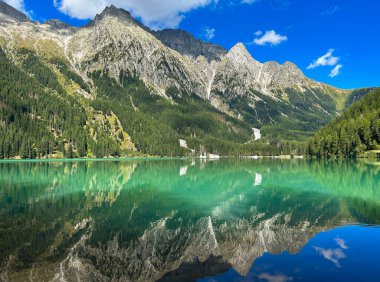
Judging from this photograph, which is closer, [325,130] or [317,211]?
[317,211]

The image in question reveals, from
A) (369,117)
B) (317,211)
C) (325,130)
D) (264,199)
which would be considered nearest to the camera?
(317,211)

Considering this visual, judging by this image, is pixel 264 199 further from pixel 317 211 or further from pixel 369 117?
pixel 369 117

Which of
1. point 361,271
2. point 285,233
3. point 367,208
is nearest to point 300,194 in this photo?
point 367,208

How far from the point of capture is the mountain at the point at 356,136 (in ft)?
501

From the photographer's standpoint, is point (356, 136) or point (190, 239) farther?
point (356, 136)

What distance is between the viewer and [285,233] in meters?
26.7

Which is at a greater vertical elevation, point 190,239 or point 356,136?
point 356,136

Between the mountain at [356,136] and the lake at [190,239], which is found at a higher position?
the mountain at [356,136]

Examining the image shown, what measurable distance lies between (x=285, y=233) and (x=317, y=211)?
10.4 metres

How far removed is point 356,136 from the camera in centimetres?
15762

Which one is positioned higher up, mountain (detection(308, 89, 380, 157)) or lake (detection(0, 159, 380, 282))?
mountain (detection(308, 89, 380, 157))

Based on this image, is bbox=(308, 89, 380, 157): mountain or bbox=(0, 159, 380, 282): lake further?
bbox=(308, 89, 380, 157): mountain

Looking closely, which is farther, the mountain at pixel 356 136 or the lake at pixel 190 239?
the mountain at pixel 356 136

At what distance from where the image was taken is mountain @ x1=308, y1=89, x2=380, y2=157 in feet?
501
